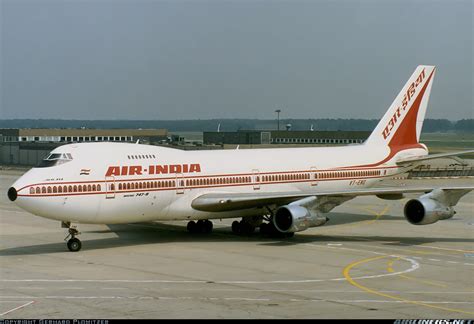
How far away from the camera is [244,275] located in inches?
1200

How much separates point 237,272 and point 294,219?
7.51m

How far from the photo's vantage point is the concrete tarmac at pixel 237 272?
2414cm

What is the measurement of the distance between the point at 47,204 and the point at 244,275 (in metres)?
9.94

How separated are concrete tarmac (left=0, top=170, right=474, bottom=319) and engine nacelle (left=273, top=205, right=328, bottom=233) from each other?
95 cm

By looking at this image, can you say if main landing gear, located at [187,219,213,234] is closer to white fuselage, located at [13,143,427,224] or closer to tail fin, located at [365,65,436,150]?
white fuselage, located at [13,143,427,224]

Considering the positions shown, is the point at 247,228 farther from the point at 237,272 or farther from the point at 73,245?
the point at 237,272

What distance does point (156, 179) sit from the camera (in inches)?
1508

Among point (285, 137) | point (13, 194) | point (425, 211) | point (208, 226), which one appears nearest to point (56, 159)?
point (13, 194)

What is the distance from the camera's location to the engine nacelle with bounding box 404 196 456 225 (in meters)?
38.5

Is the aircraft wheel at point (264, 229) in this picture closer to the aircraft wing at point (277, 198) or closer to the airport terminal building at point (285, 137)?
the aircraft wing at point (277, 198)

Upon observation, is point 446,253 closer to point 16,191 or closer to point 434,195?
point 434,195

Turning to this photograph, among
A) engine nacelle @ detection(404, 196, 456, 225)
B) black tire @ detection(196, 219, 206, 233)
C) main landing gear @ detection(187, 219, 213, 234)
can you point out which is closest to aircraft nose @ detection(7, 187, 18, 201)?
main landing gear @ detection(187, 219, 213, 234)

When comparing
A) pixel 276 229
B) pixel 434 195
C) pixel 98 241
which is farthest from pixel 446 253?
pixel 98 241

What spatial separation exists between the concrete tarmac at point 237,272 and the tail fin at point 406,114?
6.64 meters
